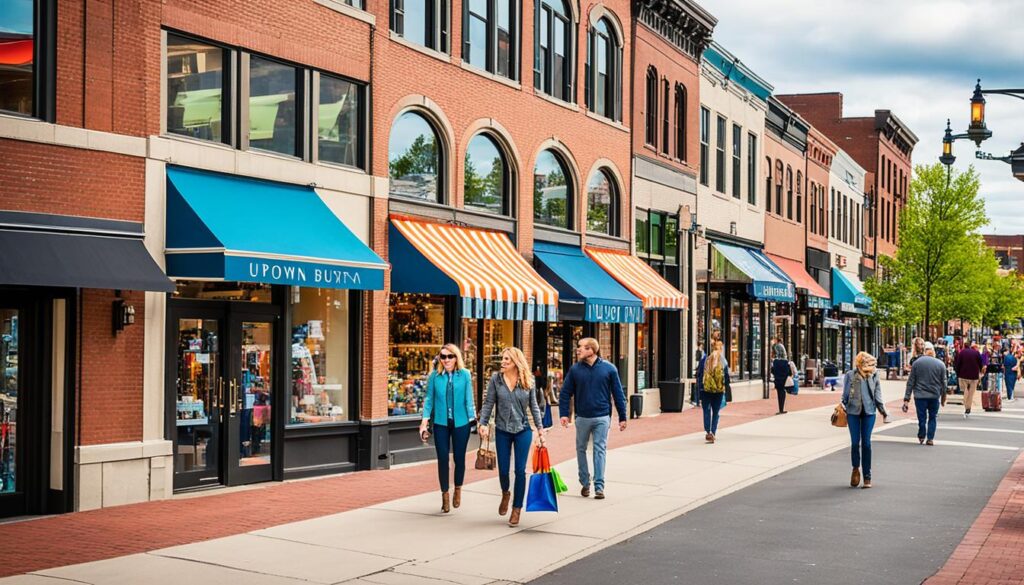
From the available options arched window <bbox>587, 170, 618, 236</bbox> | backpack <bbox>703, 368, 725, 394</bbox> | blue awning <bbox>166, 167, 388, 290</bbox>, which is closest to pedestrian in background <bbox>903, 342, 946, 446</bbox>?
backpack <bbox>703, 368, 725, 394</bbox>

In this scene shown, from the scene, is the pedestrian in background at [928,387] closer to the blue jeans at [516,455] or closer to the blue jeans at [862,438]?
the blue jeans at [862,438]

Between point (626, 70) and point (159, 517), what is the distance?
58.7ft

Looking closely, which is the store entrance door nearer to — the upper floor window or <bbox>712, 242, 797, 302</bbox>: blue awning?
the upper floor window

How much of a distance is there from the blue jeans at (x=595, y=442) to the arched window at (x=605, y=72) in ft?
43.0

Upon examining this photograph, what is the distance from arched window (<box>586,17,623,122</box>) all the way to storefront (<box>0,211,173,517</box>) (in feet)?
48.2

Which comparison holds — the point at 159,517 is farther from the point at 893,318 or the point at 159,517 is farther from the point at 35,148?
the point at 893,318

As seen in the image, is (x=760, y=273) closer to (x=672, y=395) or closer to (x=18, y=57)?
(x=672, y=395)

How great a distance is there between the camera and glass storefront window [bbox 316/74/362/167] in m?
17.3

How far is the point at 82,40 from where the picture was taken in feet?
43.5

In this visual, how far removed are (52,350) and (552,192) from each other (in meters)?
13.1

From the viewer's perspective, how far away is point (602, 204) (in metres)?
26.9

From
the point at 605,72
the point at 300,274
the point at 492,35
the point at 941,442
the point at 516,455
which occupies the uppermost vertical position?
the point at 605,72

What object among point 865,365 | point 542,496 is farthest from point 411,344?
point 542,496

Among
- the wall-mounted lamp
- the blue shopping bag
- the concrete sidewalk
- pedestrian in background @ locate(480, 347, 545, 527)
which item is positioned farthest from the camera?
the wall-mounted lamp
